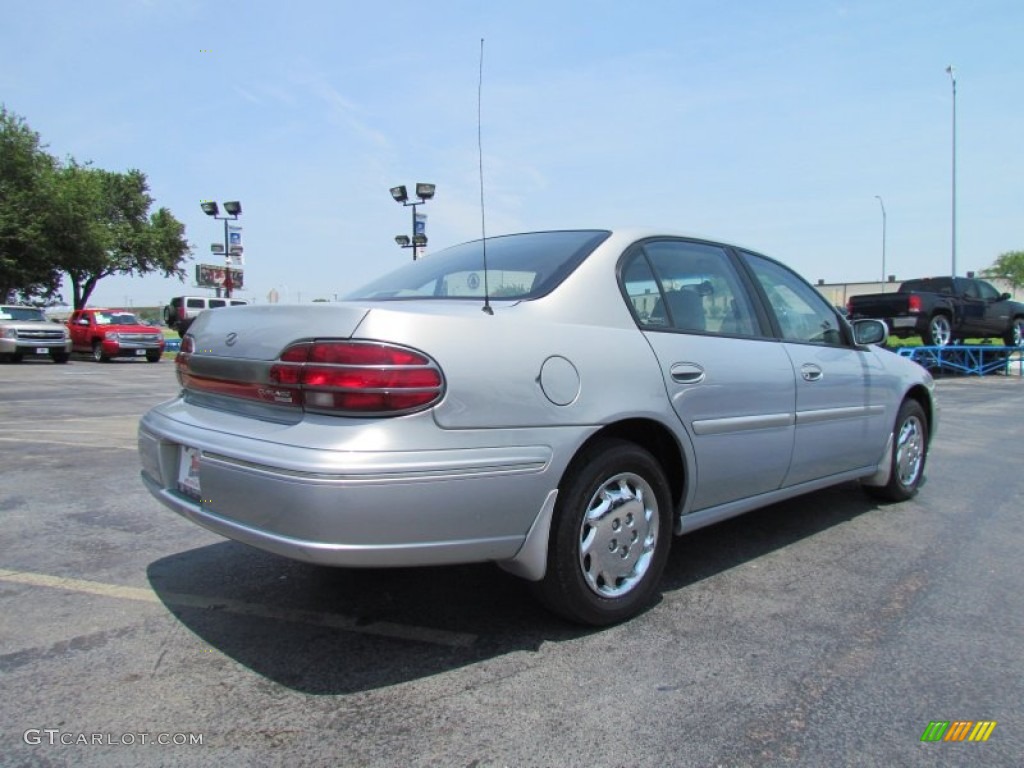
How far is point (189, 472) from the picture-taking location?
2.69 m

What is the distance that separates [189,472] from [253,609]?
2.20 ft

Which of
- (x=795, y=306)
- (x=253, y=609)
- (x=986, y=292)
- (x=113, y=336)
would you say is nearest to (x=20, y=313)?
(x=113, y=336)

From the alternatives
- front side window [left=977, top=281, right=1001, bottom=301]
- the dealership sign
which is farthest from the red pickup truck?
front side window [left=977, top=281, right=1001, bottom=301]

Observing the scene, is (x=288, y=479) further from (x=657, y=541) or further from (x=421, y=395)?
(x=657, y=541)

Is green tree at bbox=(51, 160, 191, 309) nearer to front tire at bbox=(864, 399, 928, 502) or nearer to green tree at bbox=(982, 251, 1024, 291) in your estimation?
front tire at bbox=(864, 399, 928, 502)

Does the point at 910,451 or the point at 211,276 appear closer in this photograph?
the point at 910,451

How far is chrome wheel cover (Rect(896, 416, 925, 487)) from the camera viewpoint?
15.5ft

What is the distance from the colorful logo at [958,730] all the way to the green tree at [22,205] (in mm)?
34201

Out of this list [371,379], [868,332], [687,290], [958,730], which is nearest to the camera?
[958,730]

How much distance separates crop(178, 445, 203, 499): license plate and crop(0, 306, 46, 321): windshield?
73.9ft

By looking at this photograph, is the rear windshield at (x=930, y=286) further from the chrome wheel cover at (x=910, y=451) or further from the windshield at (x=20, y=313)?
the windshield at (x=20, y=313)

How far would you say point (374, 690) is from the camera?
7.62ft

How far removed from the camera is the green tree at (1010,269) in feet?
205

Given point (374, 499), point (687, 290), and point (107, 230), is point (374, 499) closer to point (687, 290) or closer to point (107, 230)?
point (687, 290)
